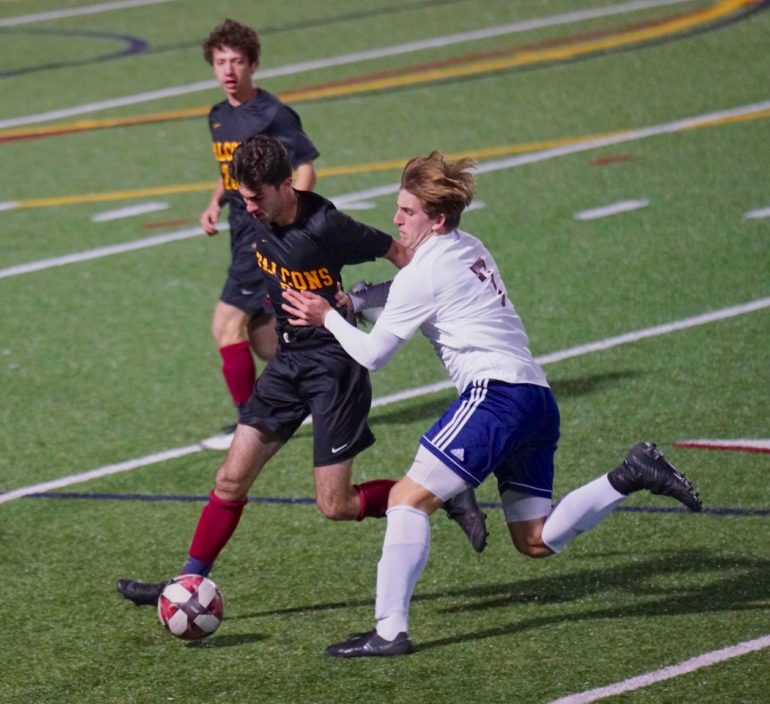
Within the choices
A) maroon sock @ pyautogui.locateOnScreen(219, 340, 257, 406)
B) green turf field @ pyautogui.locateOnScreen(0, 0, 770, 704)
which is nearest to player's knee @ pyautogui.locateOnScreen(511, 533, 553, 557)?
green turf field @ pyautogui.locateOnScreen(0, 0, 770, 704)

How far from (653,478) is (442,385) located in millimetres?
3847

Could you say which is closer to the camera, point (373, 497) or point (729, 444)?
point (373, 497)

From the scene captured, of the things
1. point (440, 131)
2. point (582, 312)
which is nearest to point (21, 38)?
point (440, 131)

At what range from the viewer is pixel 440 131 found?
56.0ft

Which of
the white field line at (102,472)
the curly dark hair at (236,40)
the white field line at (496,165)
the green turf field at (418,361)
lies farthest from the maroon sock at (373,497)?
the white field line at (496,165)

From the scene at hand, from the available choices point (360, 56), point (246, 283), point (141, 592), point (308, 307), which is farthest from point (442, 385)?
point (360, 56)

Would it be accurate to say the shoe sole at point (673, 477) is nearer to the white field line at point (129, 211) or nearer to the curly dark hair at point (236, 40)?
the curly dark hair at point (236, 40)

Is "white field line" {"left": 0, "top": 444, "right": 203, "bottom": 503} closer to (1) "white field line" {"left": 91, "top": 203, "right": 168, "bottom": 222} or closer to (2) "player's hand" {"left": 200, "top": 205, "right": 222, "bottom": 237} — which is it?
(2) "player's hand" {"left": 200, "top": 205, "right": 222, "bottom": 237}

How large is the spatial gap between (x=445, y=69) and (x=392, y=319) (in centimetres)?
1432

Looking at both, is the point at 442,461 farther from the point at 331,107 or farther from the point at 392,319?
the point at 331,107

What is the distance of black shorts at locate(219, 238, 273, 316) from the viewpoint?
9422 mm

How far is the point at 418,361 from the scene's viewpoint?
1094 centimetres

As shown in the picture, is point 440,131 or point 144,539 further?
point 440,131

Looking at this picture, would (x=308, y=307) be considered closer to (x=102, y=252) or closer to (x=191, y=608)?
(x=191, y=608)
